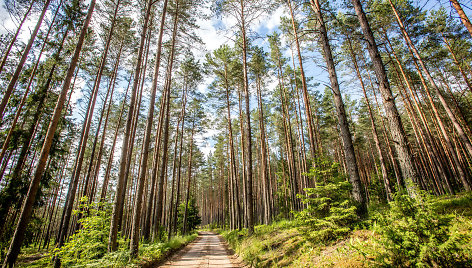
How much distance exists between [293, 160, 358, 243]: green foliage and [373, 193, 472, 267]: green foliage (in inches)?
60.8

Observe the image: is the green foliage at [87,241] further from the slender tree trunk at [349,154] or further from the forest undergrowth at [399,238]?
the slender tree trunk at [349,154]

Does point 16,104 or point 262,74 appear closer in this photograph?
point 16,104

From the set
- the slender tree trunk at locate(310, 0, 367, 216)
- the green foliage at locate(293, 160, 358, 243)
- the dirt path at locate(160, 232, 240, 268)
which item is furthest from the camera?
the dirt path at locate(160, 232, 240, 268)

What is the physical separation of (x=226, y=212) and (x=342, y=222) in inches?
1507

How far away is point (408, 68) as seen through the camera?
47.4 feet

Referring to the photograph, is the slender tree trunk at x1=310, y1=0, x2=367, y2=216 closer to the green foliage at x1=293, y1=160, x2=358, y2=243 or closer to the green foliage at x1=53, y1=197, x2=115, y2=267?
the green foliage at x1=293, y1=160, x2=358, y2=243

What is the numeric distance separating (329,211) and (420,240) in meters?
2.68

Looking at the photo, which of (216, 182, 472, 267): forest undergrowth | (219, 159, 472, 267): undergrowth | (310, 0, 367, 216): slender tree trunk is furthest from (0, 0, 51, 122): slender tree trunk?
(310, 0, 367, 216): slender tree trunk

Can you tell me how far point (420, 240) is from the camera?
7.98 ft

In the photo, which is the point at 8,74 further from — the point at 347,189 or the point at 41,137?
the point at 347,189

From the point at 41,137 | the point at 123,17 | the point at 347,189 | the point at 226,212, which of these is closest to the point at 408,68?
the point at 347,189

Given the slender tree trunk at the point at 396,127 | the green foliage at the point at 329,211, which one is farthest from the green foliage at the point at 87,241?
the slender tree trunk at the point at 396,127

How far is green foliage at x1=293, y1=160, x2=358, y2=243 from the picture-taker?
455 cm

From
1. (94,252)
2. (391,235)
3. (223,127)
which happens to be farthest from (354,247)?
(223,127)
